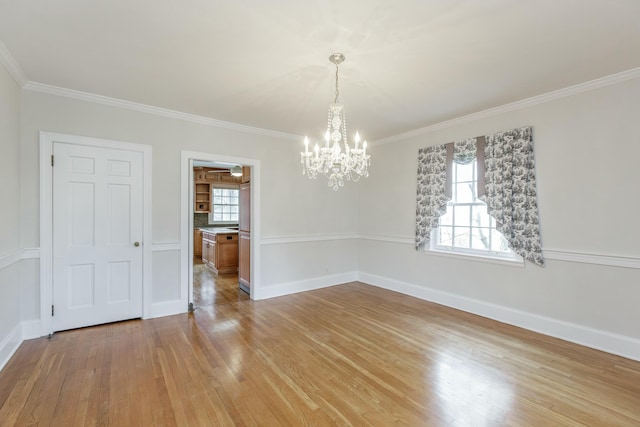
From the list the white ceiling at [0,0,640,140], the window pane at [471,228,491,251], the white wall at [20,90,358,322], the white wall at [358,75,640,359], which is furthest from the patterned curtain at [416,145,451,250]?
the white wall at [20,90,358,322]

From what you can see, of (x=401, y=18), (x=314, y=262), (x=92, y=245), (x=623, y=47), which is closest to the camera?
(x=401, y=18)

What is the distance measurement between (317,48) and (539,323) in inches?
151

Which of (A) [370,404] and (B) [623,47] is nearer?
(A) [370,404]

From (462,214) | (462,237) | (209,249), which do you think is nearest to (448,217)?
(462,214)

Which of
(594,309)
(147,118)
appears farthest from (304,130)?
(594,309)

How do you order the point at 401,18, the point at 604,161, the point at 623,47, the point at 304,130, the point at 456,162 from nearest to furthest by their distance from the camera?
the point at 401,18 → the point at 623,47 → the point at 604,161 → the point at 456,162 → the point at 304,130

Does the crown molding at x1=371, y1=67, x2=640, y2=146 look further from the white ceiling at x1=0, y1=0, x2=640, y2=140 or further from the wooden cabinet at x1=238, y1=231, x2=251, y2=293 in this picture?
the wooden cabinet at x1=238, y1=231, x2=251, y2=293

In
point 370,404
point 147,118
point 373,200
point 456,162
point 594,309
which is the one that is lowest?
point 370,404

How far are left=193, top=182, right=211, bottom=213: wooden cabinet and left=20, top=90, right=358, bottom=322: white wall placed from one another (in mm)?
5145

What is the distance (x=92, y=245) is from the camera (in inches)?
138

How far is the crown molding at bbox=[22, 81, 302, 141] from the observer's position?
321 cm

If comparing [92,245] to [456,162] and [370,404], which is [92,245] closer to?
[370,404]

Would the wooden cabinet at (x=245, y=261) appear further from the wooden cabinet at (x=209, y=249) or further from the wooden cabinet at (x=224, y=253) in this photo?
the wooden cabinet at (x=209, y=249)

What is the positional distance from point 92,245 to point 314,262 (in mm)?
3236
